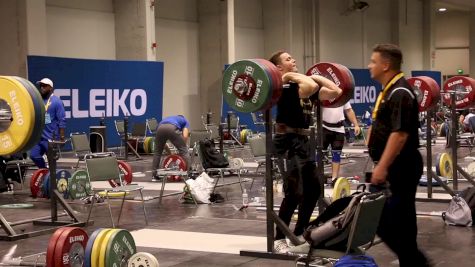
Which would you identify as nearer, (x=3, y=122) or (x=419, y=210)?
(x=3, y=122)

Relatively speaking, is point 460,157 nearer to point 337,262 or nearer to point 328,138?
point 328,138

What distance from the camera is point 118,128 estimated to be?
16328 millimetres

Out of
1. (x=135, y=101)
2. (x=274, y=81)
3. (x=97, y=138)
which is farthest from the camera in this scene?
(x=135, y=101)

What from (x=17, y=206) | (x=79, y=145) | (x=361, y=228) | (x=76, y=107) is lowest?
(x=17, y=206)

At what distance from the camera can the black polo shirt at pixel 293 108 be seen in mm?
5703

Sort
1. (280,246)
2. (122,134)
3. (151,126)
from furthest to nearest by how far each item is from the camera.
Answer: (151,126) < (122,134) < (280,246)

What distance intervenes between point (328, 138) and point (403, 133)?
5.60 metres

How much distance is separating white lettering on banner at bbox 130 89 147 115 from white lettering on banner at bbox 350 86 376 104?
768 centimetres

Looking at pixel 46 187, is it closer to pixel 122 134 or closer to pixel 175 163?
pixel 175 163

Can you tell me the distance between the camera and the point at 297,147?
568 centimetres

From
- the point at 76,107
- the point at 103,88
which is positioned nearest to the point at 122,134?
the point at 103,88

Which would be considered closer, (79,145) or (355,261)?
(355,261)

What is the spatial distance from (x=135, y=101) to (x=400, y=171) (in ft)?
44.2

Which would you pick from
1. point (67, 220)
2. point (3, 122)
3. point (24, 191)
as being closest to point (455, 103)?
point (67, 220)
